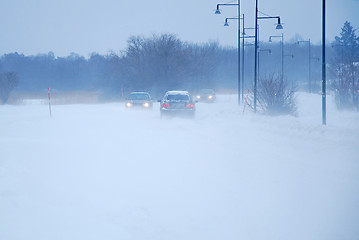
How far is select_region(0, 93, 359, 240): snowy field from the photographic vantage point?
5.77 m

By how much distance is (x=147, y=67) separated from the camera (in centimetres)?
6575

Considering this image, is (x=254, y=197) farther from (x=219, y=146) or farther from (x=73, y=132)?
(x=73, y=132)

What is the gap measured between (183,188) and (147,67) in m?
59.1

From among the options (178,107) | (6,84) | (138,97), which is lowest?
(178,107)

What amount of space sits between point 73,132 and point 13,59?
329 feet

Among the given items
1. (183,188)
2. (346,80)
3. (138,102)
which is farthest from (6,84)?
(183,188)

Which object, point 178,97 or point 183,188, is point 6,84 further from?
point 183,188

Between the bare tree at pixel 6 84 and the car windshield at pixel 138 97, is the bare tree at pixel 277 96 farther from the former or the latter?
the bare tree at pixel 6 84

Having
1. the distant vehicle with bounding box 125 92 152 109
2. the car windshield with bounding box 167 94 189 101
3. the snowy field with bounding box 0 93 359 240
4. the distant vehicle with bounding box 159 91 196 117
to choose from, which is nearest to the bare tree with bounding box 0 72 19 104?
the distant vehicle with bounding box 125 92 152 109

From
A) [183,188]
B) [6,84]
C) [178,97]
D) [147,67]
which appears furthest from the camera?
[147,67]

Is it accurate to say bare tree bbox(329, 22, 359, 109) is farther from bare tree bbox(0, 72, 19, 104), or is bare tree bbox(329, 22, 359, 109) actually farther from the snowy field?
bare tree bbox(0, 72, 19, 104)

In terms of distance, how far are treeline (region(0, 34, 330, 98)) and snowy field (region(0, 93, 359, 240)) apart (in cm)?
2902

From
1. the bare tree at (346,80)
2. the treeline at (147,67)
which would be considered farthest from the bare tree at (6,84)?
the bare tree at (346,80)

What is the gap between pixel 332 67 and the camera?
27.7 metres
